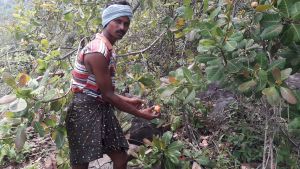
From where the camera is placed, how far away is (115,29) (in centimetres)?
272

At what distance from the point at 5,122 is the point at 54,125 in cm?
36

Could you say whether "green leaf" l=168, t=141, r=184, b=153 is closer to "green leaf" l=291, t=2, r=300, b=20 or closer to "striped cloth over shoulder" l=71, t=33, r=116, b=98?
"striped cloth over shoulder" l=71, t=33, r=116, b=98

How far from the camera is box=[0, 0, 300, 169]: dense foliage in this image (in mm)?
2297

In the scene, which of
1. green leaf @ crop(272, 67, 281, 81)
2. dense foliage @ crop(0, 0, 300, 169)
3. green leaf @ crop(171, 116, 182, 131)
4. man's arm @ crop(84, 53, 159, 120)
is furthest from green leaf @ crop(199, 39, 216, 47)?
green leaf @ crop(171, 116, 182, 131)

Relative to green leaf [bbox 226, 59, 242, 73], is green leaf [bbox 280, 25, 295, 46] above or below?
above

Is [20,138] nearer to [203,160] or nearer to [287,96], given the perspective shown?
[203,160]

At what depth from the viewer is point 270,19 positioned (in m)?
2.24

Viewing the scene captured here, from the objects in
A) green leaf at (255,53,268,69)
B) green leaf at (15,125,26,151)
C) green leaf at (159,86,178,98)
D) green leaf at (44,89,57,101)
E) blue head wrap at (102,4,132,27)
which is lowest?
green leaf at (15,125,26,151)

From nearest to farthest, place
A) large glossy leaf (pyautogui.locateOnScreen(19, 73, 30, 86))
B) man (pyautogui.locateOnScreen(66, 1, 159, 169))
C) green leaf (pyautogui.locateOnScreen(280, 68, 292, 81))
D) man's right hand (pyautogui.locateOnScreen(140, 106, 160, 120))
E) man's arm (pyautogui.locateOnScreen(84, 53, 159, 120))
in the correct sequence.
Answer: green leaf (pyautogui.locateOnScreen(280, 68, 292, 81)) < large glossy leaf (pyautogui.locateOnScreen(19, 73, 30, 86)) < man's arm (pyautogui.locateOnScreen(84, 53, 159, 120)) < man (pyautogui.locateOnScreen(66, 1, 159, 169)) < man's right hand (pyautogui.locateOnScreen(140, 106, 160, 120))

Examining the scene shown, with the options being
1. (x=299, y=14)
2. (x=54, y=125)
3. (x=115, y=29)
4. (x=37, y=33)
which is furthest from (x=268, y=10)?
(x=37, y=33)

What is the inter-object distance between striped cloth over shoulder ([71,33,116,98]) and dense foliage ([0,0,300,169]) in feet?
0.42

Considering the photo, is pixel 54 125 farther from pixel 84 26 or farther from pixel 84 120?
pixel 84 26

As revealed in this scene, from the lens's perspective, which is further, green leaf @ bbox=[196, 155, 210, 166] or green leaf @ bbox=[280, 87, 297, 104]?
green leaf @ bbox=[196, 155, 210, 166]

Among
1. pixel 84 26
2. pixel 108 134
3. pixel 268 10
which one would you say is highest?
pixel 268 10
